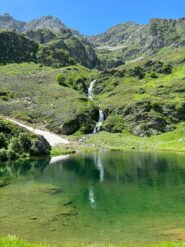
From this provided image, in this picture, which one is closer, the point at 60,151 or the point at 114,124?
the point at 60,151

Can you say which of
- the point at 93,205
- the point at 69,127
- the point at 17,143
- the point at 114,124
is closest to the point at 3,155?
the point at 17,143

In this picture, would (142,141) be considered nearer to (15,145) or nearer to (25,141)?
(25,141)

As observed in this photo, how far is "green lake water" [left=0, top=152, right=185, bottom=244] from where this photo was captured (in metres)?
33.0

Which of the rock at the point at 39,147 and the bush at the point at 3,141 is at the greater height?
the bush at the point at 3,141


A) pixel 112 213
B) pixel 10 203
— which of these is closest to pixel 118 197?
pixel 112 213

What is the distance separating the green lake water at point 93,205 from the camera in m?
33.0

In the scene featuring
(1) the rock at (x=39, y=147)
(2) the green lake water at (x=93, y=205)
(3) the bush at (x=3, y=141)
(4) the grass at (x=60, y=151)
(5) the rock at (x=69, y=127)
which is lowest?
(2) the green lake water at (x=93, y=205)

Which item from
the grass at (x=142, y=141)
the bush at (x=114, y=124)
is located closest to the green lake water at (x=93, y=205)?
the grass at (x=142, y=141)

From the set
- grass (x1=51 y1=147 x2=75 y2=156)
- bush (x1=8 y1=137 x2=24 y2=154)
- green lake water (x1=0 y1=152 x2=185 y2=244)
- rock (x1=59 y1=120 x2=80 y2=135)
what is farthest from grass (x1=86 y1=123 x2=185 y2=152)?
green lake water (x1=0 y1=152 x2=185 y2=244)

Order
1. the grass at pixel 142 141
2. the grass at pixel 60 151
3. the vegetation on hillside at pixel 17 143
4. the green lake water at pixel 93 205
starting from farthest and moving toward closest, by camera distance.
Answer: the grass at pixel 142 141 → the grass at pixel 60 151 → the vegetation on hillside at pixel 17 143 → the green lake water at pixel 93 205

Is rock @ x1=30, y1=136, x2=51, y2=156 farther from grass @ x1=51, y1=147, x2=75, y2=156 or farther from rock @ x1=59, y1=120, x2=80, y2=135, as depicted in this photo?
rock @ x1=59, y1=120, x2=80, y2=135

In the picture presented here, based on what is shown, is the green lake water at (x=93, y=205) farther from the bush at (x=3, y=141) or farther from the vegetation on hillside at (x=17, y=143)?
the bush at (x=3, y=141)

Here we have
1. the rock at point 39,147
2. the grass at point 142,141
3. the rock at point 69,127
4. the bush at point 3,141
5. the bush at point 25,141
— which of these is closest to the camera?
the bush at point 3,141

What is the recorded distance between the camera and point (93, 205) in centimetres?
4612
